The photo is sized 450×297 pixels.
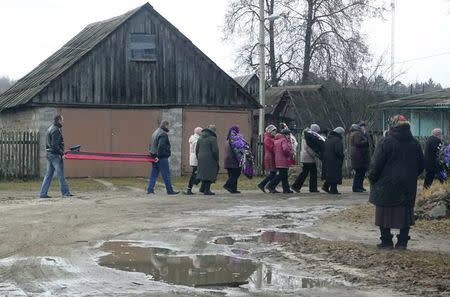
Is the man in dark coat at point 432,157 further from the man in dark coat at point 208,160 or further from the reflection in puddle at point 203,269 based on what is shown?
the reflection in puddle at point 203,269

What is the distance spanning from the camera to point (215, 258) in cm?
909

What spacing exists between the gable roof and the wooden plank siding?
4.4 inches

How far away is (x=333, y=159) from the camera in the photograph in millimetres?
17812

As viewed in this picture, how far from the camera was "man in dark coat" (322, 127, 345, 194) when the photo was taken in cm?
1781

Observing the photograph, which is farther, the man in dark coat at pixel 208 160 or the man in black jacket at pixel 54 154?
the man in dark coat at pixel 208 160

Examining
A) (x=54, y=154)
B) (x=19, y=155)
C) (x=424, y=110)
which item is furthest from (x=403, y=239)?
(x=424, y=110)

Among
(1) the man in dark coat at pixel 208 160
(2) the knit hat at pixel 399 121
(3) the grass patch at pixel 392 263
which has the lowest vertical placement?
(3) the grass patch at pixel 392 263

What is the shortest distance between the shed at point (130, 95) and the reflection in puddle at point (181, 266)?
15.0 m

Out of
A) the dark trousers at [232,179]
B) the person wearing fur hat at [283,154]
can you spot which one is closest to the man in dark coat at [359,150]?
the person wearing fur hat at [283,154]

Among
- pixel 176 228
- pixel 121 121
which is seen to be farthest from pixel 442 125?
pixel 176 228

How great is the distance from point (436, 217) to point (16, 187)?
40.5ft

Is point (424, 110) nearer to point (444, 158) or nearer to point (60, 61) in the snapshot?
point (60, 61)

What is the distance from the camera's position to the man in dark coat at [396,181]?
370 inches

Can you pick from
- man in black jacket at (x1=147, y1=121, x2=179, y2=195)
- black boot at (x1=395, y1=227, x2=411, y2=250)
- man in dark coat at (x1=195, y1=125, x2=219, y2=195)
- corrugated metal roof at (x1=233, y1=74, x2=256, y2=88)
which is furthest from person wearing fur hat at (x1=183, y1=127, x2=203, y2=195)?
corrugated metal roof at (x1=233, y1=74, x2=256, y2=88)
